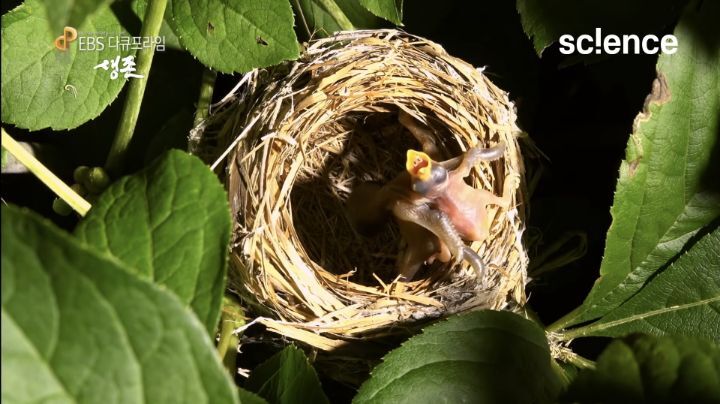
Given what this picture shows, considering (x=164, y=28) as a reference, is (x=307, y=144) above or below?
below

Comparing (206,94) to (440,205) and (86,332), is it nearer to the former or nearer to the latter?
(440,205)

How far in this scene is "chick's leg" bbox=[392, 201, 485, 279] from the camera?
108 centimetres

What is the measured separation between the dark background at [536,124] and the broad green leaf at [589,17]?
0.34 feet

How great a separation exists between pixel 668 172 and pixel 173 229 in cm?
68

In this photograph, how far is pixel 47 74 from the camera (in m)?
0.98

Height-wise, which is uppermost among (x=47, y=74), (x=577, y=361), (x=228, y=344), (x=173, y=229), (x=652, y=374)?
(x=47, y=74)

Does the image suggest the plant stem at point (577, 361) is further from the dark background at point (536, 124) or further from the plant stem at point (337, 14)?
the plant stem at point (337, 14)

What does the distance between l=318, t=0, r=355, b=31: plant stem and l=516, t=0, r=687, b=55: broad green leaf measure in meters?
0.25

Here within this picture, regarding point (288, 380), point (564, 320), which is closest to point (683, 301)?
point (564, 320)

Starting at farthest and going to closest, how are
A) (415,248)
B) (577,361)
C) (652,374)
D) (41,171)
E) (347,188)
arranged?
(347,188), (415,248), (577,361), (41,171), (652,374)

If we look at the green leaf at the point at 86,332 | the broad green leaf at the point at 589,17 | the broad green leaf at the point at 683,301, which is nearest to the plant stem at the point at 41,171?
the green leaf at the point at 86,332

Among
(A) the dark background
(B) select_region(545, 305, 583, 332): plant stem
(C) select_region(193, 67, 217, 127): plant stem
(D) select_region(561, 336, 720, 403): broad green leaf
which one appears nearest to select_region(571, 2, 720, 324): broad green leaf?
(B) select_region(545, 305, 583, 332): plant stem

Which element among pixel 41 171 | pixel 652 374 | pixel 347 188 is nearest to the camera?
pixel 652 374

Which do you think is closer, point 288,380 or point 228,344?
point 288,380
